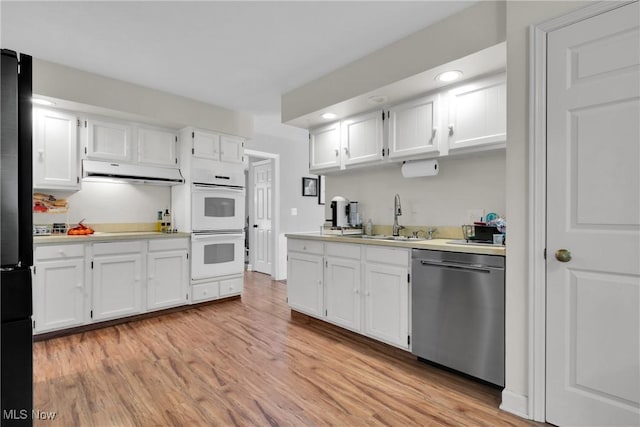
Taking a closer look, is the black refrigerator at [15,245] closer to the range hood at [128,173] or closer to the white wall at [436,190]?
the range hood at [128,173]

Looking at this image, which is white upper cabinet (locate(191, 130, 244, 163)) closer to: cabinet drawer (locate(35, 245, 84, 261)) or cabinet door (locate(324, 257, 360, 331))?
cabinet drawer (locate(35, 245, 84, 261))

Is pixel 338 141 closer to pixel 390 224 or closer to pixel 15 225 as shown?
pixel 390 224

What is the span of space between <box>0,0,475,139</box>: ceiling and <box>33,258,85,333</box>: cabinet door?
6.15ft

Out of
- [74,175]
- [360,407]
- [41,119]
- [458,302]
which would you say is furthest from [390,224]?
[41,119]

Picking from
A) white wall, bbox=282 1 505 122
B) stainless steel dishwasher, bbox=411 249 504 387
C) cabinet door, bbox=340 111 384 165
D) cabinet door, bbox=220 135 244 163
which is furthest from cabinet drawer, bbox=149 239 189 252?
stainless steel dishwasher, bbox=411 249 504 387

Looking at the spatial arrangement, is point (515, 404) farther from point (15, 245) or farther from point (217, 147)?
point (217, 147)

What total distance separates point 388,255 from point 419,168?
858 millimetres

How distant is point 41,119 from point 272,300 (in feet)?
10.2

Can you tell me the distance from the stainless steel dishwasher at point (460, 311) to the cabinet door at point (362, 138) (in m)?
1.15

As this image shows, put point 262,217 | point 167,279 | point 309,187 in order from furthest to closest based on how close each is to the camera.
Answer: point 262,217 → point 309,187 → point 167,279

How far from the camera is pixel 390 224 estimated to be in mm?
3475

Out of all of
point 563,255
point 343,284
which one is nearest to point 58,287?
point 343,284

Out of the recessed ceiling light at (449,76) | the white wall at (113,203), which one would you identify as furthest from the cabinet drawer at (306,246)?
the white wall at (113,203)

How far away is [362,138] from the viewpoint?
11.0 feet
